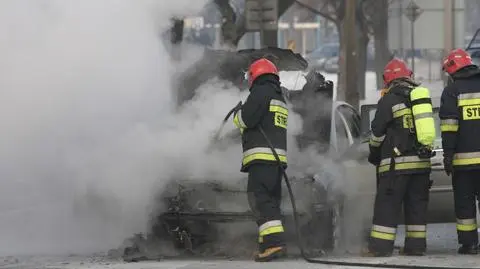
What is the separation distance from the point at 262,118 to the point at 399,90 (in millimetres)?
1124

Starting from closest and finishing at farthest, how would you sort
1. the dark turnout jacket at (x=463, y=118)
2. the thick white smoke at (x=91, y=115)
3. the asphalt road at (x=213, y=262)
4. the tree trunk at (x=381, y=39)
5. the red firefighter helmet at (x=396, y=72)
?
the asphalt road at (x=213, y=262), the dark turnout jacket at (x=463, y=118), the red firefighter helmet at (x=396, y=72), the thick white smoke at (x=91, y=115), the tree trunk at (x=381, y=39)

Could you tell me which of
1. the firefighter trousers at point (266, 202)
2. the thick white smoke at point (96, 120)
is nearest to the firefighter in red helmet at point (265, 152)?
the firefighter trousers at point (266, 202)

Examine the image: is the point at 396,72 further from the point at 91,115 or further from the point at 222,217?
the point at 91,115

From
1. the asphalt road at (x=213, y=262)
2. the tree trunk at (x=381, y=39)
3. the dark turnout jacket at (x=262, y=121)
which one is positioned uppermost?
the tree trunk at (x=381, y=39)

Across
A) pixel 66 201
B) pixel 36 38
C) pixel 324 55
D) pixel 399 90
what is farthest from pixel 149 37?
pixel 324 55

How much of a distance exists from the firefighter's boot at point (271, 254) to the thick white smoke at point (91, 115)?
958mm

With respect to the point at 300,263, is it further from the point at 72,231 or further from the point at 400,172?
the point at 72,231

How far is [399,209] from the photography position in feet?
23.3

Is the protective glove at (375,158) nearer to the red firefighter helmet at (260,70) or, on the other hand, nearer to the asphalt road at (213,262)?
the asphalt road at (213,262)

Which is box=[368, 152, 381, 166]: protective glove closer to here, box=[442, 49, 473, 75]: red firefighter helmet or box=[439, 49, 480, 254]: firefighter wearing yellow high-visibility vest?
box=[439, 49, 480, 254]: firefighter wearing yellow high-visibility vest

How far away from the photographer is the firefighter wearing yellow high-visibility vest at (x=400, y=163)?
700 centimetres

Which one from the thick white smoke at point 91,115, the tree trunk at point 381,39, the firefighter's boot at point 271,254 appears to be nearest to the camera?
the firefighter's boot at point 271,254

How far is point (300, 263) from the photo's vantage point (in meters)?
6.88

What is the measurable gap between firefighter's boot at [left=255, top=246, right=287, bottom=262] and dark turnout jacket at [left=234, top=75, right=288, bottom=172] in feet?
2.20
